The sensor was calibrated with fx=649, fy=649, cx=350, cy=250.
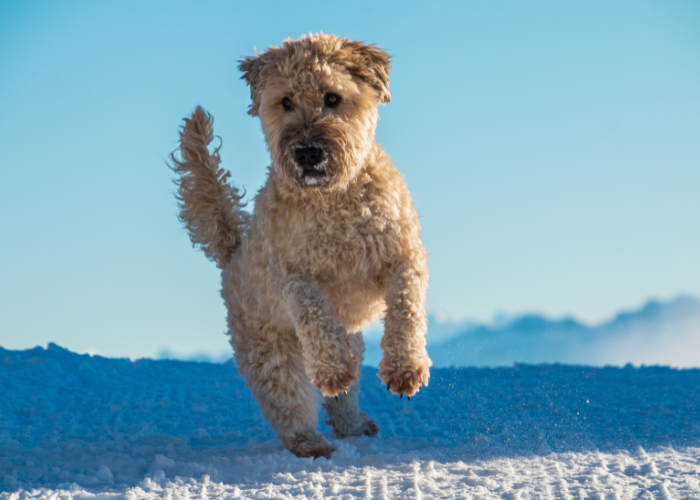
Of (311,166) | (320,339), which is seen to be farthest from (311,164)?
(320,339)

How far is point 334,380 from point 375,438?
1993 millimetres

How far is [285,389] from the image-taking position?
4980mm

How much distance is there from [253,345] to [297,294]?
3.67ft

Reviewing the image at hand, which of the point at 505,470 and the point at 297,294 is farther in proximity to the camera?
the point at 505,470

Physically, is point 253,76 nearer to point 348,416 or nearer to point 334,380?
point 334,380

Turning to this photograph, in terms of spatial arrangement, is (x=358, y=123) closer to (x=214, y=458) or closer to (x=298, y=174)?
(x=298, y=174)

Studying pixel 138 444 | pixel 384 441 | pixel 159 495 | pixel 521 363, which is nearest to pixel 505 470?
pixel 384 441

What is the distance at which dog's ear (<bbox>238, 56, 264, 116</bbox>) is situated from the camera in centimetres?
422

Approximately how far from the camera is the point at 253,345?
5066 mm

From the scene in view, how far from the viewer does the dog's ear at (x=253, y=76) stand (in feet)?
13.9

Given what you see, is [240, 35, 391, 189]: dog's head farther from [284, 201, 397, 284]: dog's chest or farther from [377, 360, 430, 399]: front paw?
[377, 360, 430, 399]: front paw

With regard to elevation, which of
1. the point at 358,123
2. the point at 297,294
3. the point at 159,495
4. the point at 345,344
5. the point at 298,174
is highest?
the point at 358,123

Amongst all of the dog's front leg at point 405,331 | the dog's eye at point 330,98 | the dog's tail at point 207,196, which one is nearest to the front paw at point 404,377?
the dog's front leg at point 405,331

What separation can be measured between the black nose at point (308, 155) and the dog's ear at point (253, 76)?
2.20ft
